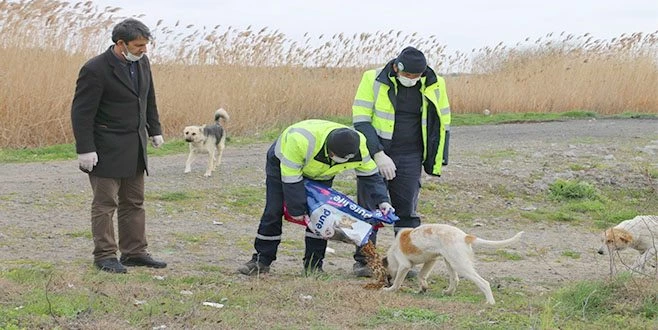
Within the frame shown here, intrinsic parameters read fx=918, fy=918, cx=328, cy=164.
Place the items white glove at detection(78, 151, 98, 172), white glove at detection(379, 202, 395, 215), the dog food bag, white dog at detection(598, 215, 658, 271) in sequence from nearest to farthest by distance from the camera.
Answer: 1. white glove at detection(78, 151, 98, 172)
2. the dog food bag
3. white glove at detection(379, 202, 395, 215)
4. white dog at detection(598, 215, 658, 271)

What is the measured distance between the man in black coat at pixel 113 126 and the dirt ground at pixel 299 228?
23.6 inches

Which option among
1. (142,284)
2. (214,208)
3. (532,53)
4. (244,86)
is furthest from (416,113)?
(532,53)

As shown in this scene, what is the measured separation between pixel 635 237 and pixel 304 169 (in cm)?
293

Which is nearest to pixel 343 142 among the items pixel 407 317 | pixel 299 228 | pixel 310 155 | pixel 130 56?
pixel 310 155

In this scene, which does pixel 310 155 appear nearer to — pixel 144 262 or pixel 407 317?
pixel 407 317

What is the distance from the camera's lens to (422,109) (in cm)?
691

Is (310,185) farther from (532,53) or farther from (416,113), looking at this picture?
(532,53)

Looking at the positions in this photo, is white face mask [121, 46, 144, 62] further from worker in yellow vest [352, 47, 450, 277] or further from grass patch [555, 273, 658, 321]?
grass patch [555, 273, 658, 321]

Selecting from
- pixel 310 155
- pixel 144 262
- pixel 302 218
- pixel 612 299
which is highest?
pixel 310 155

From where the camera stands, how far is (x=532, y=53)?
75.5ft

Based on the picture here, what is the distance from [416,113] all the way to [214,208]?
138 inches

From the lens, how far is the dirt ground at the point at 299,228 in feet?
24.6

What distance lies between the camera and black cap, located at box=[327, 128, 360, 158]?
606cm

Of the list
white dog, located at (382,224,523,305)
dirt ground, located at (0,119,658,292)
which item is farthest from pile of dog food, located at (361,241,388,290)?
dirt ground, located at (0,119,658,292)
